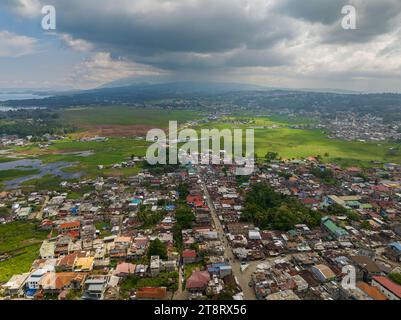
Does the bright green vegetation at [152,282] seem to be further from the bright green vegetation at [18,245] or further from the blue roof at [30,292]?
the bright green vegetation at [18,245]

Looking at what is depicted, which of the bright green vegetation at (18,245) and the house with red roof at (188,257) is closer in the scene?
the bright green vegetation at (18,245)

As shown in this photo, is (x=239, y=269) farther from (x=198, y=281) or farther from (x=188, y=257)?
(x=188, y=257)

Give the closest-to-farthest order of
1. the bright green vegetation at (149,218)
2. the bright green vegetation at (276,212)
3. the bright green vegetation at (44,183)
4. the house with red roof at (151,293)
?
the house with red roof at (151,293), the bright green vegetation at (276,212), the bright green vegetation at (149,218), the bright green vegetation at (44,183)

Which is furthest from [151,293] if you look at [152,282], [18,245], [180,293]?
[18,245]

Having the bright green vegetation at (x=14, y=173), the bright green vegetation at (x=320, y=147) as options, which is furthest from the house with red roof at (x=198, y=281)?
the bright green vegetation at (x=320, y=147)

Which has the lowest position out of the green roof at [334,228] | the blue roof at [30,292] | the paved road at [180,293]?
the blue roof at [30,292]
